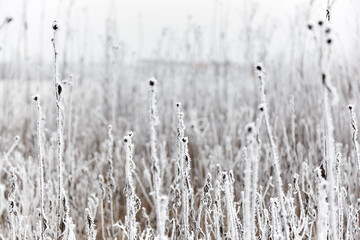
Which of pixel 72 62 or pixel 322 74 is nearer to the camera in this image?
pixel 322 74

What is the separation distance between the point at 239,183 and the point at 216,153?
0.20 m

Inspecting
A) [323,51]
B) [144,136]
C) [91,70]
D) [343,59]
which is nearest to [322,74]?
[323,51]

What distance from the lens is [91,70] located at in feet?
13.6

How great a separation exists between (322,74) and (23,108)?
364 centimetres

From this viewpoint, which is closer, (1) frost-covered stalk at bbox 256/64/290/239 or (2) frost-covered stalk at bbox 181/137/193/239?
(1) frost-covered stalk at bbox 256/64/290/239

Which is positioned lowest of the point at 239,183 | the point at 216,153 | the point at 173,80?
the point at 239,183

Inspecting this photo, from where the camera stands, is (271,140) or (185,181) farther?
(185,181)

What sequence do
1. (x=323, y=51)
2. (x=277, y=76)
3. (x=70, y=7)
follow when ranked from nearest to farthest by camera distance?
1. (x=323, y=51)
2. (x=70, y=7)
3. (x=277, y=76)

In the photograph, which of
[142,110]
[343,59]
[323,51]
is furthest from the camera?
[142,110]

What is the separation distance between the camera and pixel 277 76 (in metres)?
3.72

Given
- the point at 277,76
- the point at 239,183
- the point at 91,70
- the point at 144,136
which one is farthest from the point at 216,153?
the point at 91,70

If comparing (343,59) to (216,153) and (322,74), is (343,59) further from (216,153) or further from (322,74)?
(322,74)

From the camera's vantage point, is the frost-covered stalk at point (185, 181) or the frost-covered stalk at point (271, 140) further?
the frost-covered stalk at point (185, 181)

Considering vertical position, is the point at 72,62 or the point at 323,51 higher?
the point at 72,62
